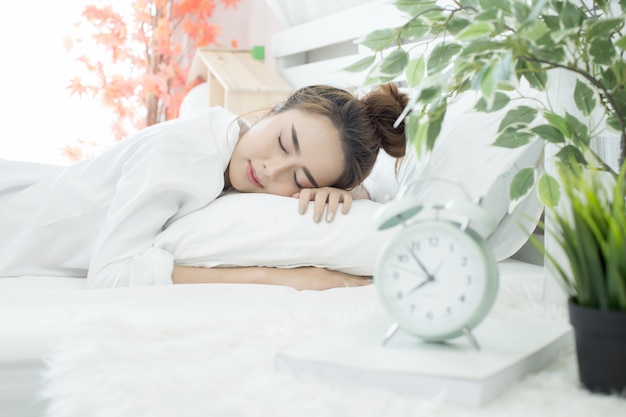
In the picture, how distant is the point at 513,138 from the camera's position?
943mm

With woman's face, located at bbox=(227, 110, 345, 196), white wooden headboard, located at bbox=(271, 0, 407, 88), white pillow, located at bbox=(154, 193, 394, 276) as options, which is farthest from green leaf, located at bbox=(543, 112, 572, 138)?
white wooden headboard, located at bbox=(271, 0, 407, 88)

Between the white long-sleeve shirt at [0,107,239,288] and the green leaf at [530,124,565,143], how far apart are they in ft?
2.14

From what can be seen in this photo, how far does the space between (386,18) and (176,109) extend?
5.17 ft

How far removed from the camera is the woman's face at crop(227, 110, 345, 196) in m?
1.42

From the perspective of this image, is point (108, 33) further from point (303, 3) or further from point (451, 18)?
point (451, 18)

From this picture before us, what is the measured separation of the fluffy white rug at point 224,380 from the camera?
590 millimetres

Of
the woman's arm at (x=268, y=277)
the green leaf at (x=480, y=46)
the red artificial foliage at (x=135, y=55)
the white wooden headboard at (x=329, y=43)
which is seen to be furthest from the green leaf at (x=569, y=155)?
the red artificial foliage at (x=135, y=55)

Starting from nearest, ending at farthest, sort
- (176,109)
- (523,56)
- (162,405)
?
(162,405), (523,56), (176,109)

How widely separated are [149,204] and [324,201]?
1.04 ft

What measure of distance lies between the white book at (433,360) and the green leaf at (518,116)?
0.31 metres

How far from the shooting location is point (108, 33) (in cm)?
359

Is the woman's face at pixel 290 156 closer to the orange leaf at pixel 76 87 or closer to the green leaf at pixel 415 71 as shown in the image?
the green leaf at pixel 415 71

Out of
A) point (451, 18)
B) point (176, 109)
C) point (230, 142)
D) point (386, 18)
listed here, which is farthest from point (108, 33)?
point (451, 18)

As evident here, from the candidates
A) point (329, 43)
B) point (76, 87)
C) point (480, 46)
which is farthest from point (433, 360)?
point (76, 87)
